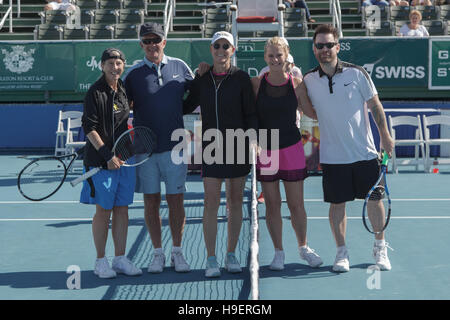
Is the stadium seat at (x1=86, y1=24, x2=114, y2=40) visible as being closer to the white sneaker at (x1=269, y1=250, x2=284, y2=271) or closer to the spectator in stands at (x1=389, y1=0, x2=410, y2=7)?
the spectator in stands at (x1=389, y1=0, x2=410, y2=7)

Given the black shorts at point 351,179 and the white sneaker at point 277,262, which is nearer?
the black shorts at point 351,179

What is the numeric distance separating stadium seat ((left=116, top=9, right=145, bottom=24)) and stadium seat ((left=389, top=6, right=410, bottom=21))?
604 centimetres

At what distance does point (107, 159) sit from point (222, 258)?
150 cm

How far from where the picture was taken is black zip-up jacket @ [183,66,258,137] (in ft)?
18.8

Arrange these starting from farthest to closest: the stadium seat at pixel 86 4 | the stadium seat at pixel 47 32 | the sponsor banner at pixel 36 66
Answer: the stadium seat at pixel 86 4 → the stadium seat at pixel 47 32 → the sponsor banner at pixel 36 66

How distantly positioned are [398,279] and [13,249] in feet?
11.8

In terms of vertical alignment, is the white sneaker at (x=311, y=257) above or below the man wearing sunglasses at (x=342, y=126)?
below

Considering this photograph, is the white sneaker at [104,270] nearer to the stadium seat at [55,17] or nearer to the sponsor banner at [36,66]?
the sponsor banner at [36,66]

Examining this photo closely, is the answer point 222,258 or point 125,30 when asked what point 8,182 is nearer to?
point 222,258

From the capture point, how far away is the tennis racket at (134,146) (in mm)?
5785

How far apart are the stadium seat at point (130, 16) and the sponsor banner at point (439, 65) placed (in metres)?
6.94

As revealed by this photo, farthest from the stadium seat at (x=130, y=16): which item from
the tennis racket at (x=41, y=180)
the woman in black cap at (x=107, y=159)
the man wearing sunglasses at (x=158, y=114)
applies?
the woman in black cap at (x=107, y=159)

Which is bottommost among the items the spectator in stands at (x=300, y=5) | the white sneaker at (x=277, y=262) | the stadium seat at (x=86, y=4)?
the white sneaker at (x=277, y=262)

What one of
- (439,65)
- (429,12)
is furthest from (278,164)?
(429,12)
